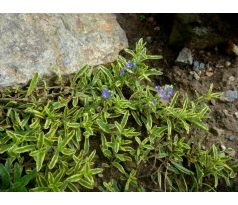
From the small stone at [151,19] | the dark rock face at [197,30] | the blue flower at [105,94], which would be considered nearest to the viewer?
the blue flower at [105,94]

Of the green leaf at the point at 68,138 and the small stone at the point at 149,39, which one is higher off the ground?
the small stone at the point at 149,39

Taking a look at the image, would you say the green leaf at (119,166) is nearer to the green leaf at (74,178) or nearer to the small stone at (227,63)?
the green leaf at (74,178)

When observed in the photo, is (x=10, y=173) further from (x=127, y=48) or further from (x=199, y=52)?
(x=199, y=52)

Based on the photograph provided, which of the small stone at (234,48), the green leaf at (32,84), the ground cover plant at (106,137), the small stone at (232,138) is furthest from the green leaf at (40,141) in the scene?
the small stone at (234,48)

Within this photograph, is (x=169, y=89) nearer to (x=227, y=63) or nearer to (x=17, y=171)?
(x=227, y=63)

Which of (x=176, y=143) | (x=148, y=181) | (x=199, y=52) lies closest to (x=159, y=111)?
(x=176, y=143)

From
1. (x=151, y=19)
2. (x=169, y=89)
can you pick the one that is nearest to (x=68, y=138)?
(x=169, y=89)

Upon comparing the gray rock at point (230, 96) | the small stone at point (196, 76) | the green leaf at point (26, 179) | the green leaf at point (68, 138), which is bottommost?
the green leaf at point (26, 179)
